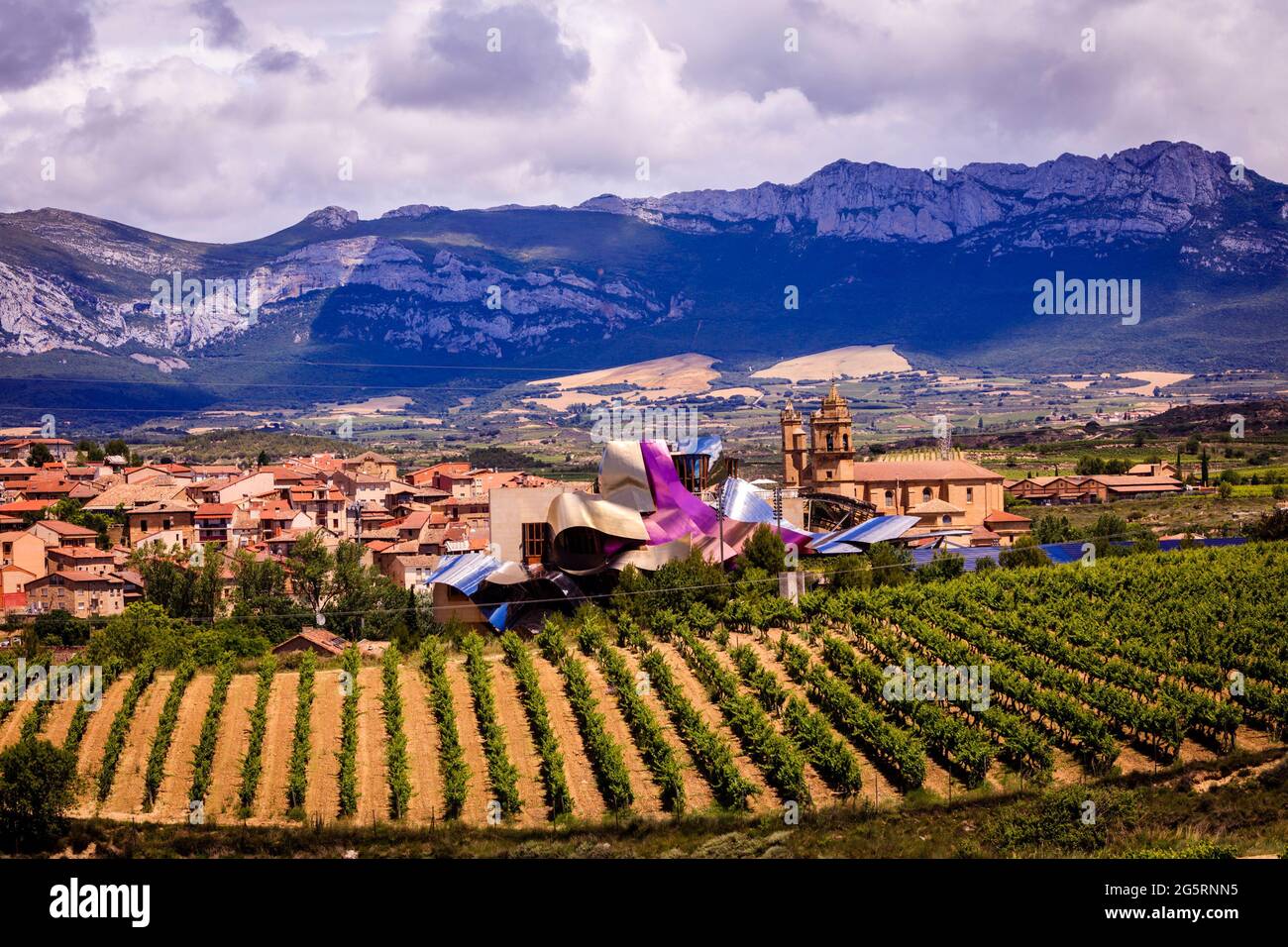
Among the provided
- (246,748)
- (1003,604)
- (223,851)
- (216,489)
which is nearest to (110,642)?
(246,748)

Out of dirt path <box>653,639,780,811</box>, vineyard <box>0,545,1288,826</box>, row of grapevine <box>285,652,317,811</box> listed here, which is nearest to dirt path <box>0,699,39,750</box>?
vineyard <box>0,545,1288,826</box>

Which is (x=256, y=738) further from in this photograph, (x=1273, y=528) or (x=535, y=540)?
(x=1273, y=528)

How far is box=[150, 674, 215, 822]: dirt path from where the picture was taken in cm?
2712

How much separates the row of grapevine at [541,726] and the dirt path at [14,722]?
10.4m

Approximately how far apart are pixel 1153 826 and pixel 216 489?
224ft

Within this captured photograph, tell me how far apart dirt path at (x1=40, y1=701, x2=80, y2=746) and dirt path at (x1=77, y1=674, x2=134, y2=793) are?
1.41 feet

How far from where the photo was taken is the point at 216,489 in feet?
275

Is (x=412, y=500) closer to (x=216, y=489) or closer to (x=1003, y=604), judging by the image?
(x=216, y=489)

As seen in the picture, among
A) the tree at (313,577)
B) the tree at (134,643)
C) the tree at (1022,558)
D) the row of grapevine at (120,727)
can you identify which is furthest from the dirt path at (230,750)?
the tree at (1022,558)

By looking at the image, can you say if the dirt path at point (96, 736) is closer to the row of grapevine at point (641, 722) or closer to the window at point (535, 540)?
the row of grapevine at point (641, 722)

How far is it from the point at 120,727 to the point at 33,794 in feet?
14.9

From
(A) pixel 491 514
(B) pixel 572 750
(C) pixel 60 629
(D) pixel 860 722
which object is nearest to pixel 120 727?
(B) pixel 572 750

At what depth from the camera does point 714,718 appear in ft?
103
